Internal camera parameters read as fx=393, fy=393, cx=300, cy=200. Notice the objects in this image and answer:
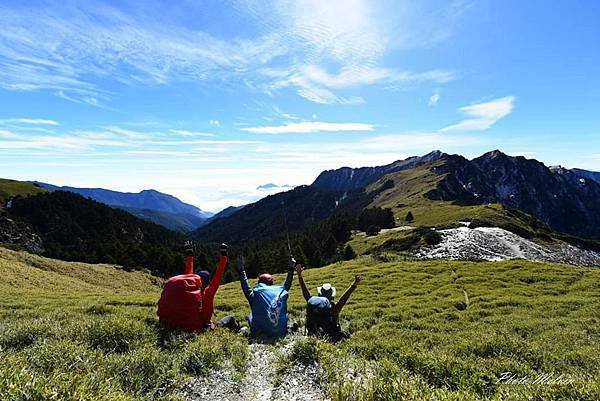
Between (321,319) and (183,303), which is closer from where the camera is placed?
(183,303)

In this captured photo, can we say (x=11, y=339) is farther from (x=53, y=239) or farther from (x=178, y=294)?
(x=53, y=239)

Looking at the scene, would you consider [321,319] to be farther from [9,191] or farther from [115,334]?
[9,191]

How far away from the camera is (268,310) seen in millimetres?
13484

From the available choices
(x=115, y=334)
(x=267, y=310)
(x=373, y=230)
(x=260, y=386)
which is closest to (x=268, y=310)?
(x=267, y=310)

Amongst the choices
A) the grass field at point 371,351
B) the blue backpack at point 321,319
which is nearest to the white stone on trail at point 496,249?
the grass field at point 371,351

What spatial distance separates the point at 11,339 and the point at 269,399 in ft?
27.1

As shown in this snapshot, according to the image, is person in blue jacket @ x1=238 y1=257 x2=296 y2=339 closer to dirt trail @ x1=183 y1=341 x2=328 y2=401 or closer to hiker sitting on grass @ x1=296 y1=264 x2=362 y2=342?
hiker sitting on grass @ x1=296 y1=264 x2=362 y2=342

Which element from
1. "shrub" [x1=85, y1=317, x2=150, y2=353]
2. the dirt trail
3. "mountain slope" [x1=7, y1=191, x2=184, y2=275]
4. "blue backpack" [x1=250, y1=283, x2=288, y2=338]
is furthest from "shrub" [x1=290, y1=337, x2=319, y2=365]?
"mountain slope" [x1=7, y1=191, x2=184, y2=275]

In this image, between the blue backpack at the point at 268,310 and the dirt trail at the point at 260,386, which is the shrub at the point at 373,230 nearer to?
the blue backpack at the point at 268,310

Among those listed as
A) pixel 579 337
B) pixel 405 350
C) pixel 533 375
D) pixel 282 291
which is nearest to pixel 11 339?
pixel 282 291

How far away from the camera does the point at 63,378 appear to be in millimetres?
6586

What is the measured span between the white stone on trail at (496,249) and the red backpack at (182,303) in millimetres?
62768

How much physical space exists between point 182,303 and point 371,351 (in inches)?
237

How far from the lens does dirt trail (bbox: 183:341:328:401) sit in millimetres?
8977
